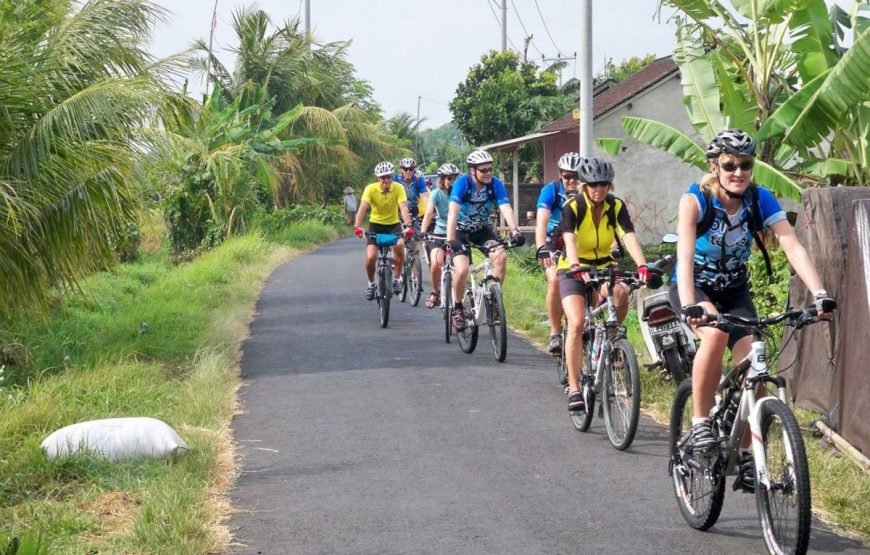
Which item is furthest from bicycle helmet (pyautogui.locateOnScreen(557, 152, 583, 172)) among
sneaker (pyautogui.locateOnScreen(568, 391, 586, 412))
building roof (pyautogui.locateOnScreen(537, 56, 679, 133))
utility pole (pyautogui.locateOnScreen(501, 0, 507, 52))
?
utility pole (pyautogui.locateOnScreen(501, 0, 507, 52))

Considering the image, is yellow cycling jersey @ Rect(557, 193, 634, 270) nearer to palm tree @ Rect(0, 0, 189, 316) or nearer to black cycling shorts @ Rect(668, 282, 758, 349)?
black cycling shorts @ Rect(668, 282, 758, 349)

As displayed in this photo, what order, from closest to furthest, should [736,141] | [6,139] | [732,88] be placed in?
[736,141] < [6,139] < [732,88]

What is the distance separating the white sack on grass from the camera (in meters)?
7.58

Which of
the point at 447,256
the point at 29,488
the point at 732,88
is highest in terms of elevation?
the point at 732,88

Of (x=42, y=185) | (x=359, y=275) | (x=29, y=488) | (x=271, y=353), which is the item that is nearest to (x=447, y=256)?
(x=271, y=353)

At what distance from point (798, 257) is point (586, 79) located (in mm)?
9797

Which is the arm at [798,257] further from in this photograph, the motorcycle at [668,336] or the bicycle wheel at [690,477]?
the motorcycle at [668,336]

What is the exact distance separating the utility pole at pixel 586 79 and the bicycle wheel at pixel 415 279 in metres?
3.27

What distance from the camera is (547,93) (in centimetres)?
4622

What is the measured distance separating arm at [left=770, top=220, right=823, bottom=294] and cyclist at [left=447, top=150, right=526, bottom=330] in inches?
222

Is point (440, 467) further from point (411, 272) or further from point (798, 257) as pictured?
point (411, 272)

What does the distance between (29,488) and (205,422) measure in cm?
182

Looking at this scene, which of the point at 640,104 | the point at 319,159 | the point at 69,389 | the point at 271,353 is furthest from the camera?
the point at 319,159

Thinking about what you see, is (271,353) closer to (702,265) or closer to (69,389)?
(69,389)
